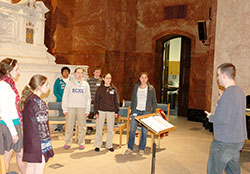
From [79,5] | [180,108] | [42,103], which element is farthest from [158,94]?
[42,103]

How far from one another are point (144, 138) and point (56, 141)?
83.6 inches

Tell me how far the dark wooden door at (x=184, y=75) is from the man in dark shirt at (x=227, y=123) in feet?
27.4

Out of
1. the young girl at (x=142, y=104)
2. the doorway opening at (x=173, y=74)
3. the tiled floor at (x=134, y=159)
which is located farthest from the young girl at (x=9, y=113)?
the doorway opening at (x=173, y=74)

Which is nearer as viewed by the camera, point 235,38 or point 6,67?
point 6,67

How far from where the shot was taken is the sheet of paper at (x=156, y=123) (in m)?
4.09

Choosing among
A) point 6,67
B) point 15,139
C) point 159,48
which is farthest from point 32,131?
point 159,48

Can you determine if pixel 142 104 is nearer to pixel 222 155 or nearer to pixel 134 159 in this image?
pixel 134 159

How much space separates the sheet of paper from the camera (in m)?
4.09

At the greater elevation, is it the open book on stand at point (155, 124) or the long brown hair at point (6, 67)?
the long brown hair at point (6, 67)

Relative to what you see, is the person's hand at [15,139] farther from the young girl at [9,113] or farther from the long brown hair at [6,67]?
the long brown hair at [6,67]

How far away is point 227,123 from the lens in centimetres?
308

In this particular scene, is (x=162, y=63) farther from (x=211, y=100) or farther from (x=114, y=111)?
(x=114, y=111)

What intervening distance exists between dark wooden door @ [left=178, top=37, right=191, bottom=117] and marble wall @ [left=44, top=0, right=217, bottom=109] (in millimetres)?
505

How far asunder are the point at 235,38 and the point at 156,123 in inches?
179
